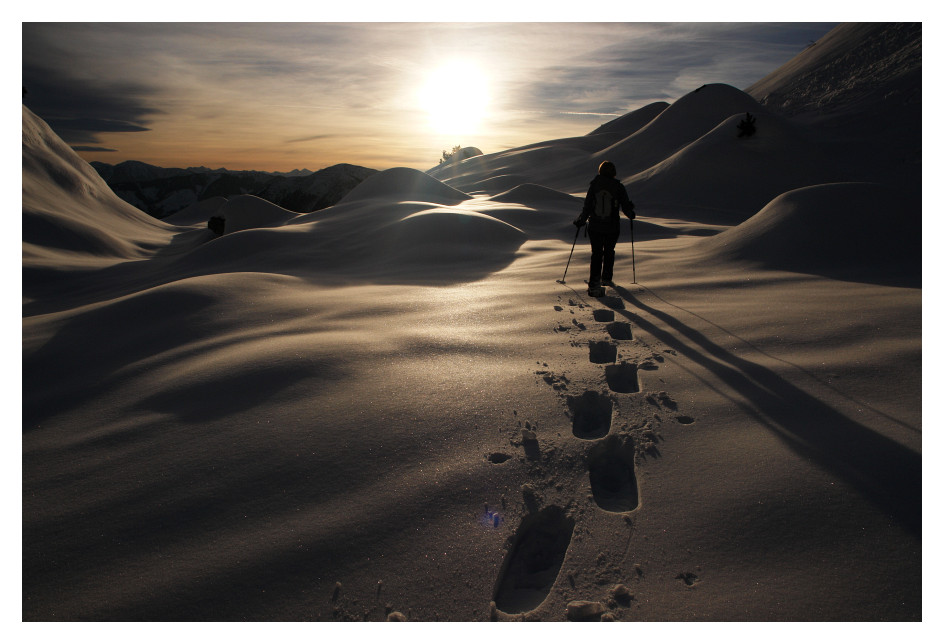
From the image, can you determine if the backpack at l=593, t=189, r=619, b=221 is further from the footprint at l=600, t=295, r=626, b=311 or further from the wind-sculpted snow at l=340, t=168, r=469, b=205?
the wind-sculpted snow at l=340, t=168, r=469, b=205

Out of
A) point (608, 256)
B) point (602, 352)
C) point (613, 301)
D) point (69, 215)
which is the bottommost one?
point (602, 352)

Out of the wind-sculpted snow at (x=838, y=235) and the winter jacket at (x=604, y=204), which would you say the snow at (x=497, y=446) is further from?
the winter jacket at (x=604, y=204)

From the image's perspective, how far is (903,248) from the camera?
601 centimetres

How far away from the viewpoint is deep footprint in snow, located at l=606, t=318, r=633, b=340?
421 centimetres

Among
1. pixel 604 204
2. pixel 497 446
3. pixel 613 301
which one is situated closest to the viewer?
pixel 497 446

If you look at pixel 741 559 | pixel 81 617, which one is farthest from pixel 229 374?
pixel 741 559

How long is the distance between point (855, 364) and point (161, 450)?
469 cm

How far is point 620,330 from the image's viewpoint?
172 inches

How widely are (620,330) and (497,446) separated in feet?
7.38

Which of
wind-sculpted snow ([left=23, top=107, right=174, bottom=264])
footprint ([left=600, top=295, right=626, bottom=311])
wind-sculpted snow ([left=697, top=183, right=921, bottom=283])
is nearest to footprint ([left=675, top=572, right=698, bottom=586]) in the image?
footprint ([left=600, top=295, right=626, bottom=311])

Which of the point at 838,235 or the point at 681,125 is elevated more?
the point at 681,125

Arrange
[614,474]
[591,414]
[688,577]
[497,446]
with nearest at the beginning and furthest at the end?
1. [688,577]
2. [614,474]
3. [497,446]
4. [591,414]

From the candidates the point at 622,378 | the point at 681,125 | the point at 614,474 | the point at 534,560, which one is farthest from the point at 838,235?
the point at 681,125

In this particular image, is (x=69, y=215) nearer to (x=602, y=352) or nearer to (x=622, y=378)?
(x=602, y=352)
